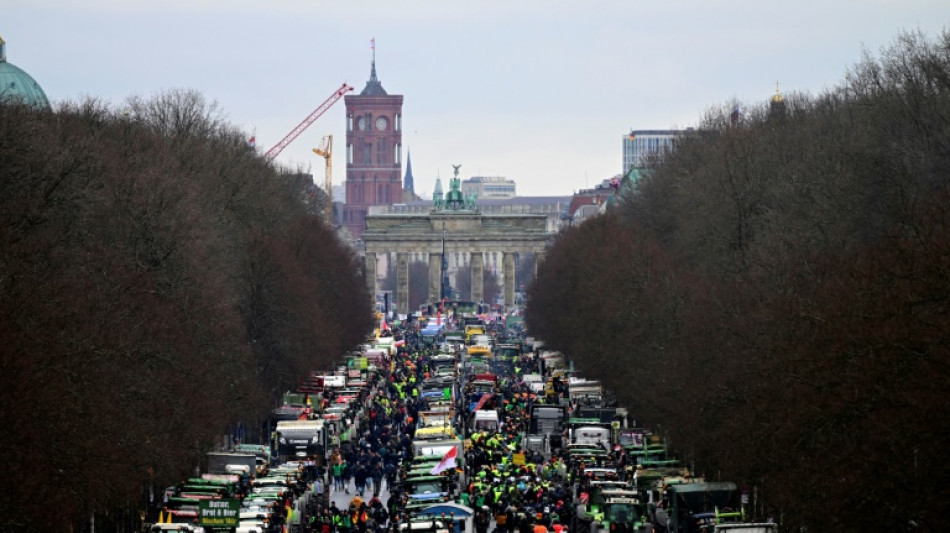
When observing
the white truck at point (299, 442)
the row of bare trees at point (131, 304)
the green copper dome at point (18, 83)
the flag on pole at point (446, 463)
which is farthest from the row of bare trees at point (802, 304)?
the green copper dome at point (18, 83)

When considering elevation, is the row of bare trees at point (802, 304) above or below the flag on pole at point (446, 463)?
above

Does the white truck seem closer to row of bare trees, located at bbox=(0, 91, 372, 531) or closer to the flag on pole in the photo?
row of bare trees, located at bbox=(0, 91, 372, 531)

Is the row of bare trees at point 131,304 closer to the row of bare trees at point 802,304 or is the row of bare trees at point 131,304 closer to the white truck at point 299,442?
the white truck at point 299,442

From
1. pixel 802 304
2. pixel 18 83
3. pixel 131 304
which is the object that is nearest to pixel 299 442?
pixel 131 304

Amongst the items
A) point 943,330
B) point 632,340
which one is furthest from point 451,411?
point 943,330

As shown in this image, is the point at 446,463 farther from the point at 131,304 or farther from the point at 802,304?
the point at 802,304

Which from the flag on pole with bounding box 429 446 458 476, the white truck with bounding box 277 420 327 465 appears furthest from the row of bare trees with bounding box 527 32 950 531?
the white truck with bounding box 277 420 327 465
